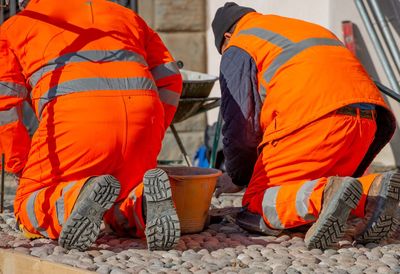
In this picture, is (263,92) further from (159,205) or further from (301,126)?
(159,205)

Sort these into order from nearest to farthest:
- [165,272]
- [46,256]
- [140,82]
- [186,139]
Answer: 1. [165,272]
2. [46,256]
3. [140,82]
4. [186,139]

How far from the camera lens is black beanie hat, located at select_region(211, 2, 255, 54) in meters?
5.59

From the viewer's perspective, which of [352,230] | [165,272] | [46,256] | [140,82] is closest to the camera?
[165,272]

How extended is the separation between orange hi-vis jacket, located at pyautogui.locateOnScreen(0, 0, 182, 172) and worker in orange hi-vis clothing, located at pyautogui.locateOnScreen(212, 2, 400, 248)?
0.55 meters

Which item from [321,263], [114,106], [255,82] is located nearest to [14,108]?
[114,106]

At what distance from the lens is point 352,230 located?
549 centimetres

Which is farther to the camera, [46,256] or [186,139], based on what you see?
[186,139]

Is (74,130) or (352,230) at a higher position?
(74,130)

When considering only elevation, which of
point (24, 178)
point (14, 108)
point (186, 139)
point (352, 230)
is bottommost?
point (186, 139)

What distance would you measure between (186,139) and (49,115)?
15.5ft

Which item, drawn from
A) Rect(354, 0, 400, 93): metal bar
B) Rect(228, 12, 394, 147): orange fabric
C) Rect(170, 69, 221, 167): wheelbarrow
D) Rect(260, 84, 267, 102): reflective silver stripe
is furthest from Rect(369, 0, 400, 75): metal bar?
Rect(260, 84, 267, 102): reflective silver stripe

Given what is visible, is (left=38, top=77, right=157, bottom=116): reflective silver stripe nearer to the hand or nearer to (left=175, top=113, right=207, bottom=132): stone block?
the hand

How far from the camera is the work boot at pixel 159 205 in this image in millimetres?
4688

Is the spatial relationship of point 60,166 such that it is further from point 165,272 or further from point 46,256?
point 165,272
